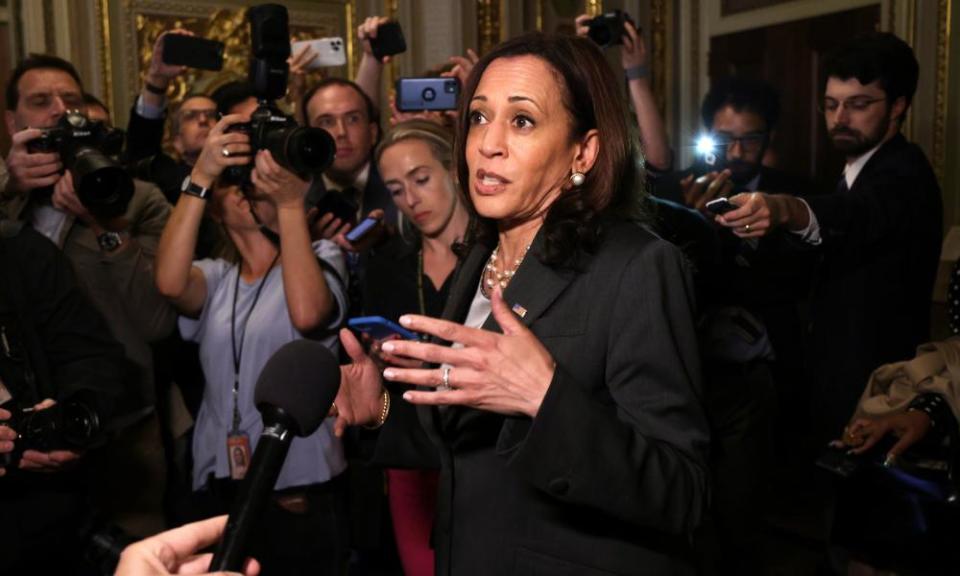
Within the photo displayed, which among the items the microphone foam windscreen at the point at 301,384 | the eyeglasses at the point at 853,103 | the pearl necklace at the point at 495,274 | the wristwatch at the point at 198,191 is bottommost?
the microphone foam windscreen at the point at 301,384

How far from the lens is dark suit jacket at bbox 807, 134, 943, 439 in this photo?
8.71 feet

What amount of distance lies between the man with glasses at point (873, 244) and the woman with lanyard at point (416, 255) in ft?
3.49

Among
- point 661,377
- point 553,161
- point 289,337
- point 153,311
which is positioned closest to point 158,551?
point 661,377

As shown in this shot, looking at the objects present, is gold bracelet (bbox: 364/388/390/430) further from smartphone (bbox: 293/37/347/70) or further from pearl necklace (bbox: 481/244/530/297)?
smartphone (bbox: 293/37/347/70)

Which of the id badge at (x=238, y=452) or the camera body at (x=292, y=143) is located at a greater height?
the camera body at (x=292, y=143)

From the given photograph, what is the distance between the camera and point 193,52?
278cm

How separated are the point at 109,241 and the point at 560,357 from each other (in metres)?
1.71

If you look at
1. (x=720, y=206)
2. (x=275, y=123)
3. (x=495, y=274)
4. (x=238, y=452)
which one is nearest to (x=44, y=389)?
(x=238, y=452)

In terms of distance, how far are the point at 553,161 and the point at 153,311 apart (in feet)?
5.11

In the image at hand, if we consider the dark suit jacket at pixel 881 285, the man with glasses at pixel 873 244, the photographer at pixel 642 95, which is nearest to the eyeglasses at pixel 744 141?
the photographer at pixel 642 95

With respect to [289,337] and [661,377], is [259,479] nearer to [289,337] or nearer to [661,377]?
[661,377]

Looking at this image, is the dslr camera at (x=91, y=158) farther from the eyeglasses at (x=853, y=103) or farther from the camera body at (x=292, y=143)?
the eyeglasses at (x=853, y=103)

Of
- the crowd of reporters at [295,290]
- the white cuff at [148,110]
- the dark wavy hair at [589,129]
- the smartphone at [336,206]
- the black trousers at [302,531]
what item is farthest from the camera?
the white cuff at [148,110]

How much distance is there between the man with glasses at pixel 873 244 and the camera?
2662mm
